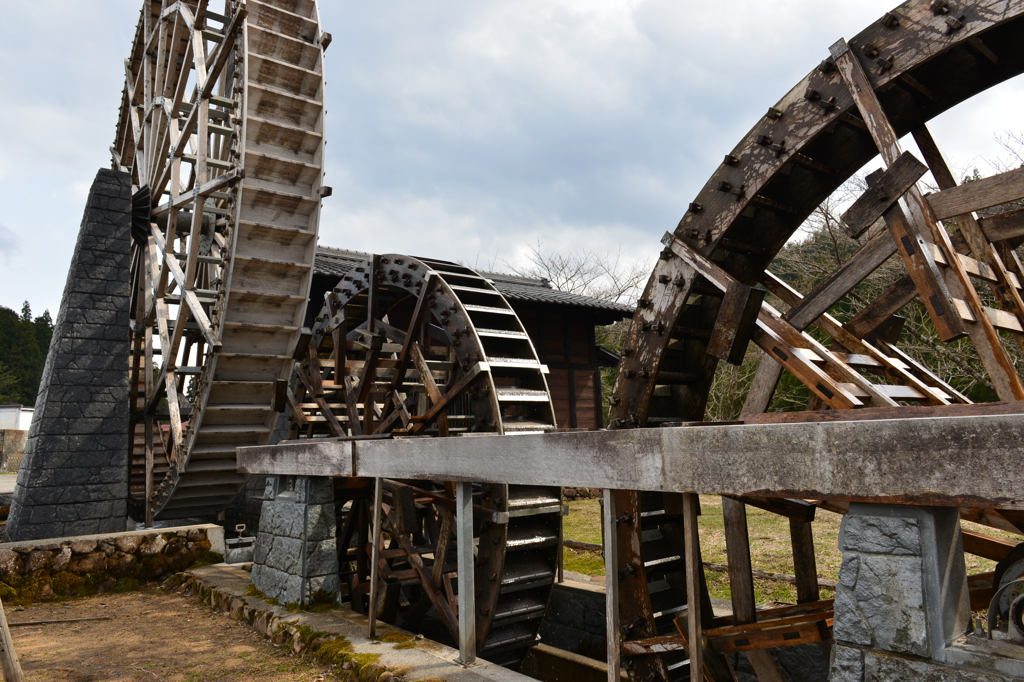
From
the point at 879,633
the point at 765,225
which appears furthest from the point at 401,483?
the point at 879,633

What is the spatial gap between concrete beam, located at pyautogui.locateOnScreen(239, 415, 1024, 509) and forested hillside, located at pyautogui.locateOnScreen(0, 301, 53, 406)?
34.2 metres

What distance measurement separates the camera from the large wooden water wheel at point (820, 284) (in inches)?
121

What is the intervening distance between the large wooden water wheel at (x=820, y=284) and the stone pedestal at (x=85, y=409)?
20.8 ft

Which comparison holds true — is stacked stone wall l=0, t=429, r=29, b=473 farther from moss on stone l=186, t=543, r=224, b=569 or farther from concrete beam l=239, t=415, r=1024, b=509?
concrete beam l=239, t=415, r=1024, b=509

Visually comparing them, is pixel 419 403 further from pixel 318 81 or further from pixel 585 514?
pixel 585 514

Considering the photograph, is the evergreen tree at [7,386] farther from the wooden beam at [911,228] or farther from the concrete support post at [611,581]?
the wooden beam at [911,228]

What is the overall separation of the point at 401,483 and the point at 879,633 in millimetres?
3793

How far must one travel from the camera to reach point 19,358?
3181 cm

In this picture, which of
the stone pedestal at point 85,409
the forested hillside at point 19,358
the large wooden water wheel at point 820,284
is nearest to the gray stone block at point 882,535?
the large wooden water wheel at point 820,284

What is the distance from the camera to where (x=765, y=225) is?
14.1ft

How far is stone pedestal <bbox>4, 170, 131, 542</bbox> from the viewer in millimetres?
7383

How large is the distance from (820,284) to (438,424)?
3.04m

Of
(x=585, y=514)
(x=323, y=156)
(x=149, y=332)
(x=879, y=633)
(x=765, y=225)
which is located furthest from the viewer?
(x=585, y=514)

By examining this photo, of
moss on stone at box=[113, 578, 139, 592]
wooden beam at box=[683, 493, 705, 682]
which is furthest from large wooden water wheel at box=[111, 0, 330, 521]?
wooden beam at box=[683, 493, 705, 682]
